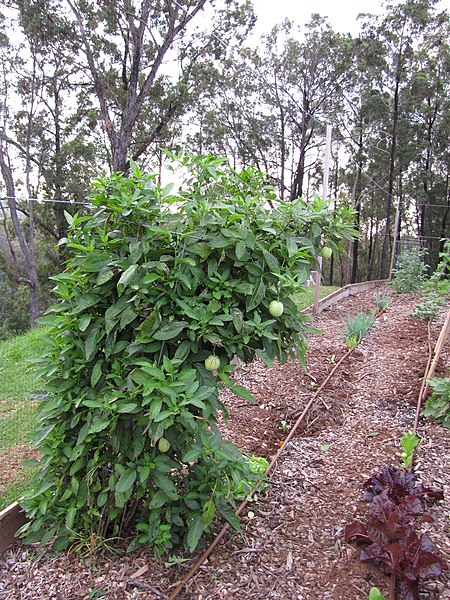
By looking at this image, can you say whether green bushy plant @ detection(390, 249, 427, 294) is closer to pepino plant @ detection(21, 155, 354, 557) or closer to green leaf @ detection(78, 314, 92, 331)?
pepino plant @ detection(21, 155, 354, 557)

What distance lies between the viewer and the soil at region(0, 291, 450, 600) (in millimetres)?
1633

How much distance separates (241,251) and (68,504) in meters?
1.19

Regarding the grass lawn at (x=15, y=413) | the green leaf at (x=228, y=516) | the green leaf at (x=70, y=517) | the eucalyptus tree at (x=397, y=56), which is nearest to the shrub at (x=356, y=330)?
the grass lawn at (x=15, y=413)

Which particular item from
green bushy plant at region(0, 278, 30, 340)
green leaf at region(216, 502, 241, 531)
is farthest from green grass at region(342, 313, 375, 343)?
green bushy plant at region(0, 278, 30, 340)

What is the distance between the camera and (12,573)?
1.70 metres

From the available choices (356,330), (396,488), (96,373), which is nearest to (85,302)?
(96,373)

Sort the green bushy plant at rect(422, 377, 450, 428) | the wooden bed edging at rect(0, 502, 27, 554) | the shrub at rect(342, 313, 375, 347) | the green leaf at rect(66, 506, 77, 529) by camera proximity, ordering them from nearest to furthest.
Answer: the green leaf at rect(66, 506, 77, 529)
the wooden bed edging at rect(0, 502, 27, 554)
the green bushy plant at rect(422, 377, 450, 428)
the shrub at rect(342, 313, 375, 347)

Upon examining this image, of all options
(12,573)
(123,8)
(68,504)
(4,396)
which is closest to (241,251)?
(68,504)

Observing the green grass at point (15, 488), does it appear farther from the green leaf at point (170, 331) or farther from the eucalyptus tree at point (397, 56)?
the eucalyptus tree at point (397, 56)

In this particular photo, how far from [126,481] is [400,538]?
1048mm

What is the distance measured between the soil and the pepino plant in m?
0.13

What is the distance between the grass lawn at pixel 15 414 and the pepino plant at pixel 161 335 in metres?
0.24

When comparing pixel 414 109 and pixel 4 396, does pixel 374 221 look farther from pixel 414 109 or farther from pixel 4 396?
pixel 4 396

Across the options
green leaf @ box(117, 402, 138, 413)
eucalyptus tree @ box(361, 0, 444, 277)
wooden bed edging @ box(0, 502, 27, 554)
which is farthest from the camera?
eucalyptus tree @ box(361, 0, 444, 277)
